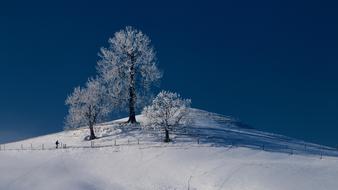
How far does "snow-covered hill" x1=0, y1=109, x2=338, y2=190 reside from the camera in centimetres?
6034

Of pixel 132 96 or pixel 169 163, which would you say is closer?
pixel 169 163

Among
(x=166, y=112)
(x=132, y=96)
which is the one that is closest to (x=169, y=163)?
(x=166, y=112)

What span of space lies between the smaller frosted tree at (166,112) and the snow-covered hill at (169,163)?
7.10 ft

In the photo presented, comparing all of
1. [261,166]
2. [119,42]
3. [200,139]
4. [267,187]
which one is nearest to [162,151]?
[200,139]

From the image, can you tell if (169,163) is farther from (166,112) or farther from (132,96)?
(132,96)

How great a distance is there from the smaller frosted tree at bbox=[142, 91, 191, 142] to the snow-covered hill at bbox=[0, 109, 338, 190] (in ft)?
7.10

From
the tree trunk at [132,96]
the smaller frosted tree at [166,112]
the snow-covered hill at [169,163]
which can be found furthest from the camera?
the tree trunk at [132,96]

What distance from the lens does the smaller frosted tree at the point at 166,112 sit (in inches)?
3091

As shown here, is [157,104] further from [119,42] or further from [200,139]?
[119,42]

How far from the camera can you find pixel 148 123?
80250 millimetres

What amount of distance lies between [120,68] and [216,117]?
24422 mm

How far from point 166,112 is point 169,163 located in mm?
12504

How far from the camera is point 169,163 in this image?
6788 centimetres

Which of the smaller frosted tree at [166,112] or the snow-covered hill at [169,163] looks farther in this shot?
the smaller frosted tree at [166,112]
